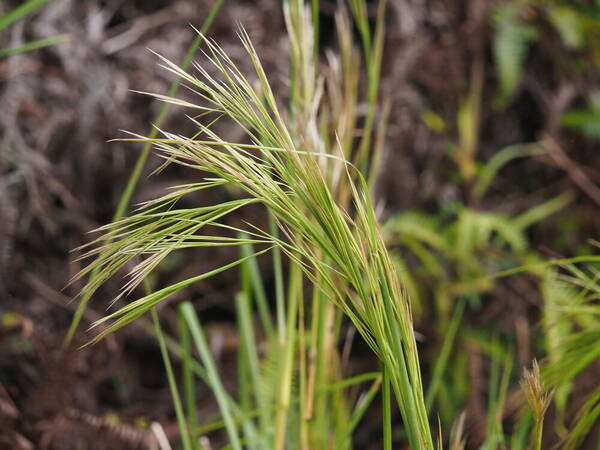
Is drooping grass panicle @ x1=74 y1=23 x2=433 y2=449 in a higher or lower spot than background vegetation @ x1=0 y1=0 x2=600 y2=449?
higher

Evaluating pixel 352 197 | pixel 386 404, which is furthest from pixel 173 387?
pixel 352 197

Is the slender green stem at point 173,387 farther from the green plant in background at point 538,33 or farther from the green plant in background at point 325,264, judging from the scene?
the green plant in background at point 538,33

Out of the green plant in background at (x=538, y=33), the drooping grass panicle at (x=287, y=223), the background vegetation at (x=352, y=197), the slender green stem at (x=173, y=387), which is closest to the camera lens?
the drooping grass panicle at (x=287, y=223)

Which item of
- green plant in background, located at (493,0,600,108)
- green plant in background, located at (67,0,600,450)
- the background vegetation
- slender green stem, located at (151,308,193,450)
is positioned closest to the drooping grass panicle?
green plant in background, located at (67,0,600,450)

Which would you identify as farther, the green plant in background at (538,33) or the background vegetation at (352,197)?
the green plant in background at (538,33)


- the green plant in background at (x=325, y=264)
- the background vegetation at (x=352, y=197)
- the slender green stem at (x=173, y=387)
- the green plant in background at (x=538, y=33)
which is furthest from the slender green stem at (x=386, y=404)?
the green plant in background at (x=538, y=33)

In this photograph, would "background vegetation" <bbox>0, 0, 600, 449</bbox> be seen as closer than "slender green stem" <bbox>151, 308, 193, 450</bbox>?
No

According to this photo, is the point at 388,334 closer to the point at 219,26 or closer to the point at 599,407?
the point at 599,407

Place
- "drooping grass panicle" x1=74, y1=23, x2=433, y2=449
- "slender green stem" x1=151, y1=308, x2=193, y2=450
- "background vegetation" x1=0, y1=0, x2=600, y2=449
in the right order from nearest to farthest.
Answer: "drooping grass panicle" x1=74, y1=23, x2=433, y2=449 → "slender green stem" x1=151, y1=308, x2=193, y2=450 → "background vegetation" x1=0, y1=0, x2=600, y2=449

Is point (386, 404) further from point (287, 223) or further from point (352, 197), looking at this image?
point (352, 197)

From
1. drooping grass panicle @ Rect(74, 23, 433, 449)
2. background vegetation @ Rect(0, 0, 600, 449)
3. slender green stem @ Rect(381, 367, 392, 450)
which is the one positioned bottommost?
background vegetation @ Rect(0, 0, 600, 449)

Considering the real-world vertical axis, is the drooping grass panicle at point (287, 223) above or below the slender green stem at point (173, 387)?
above

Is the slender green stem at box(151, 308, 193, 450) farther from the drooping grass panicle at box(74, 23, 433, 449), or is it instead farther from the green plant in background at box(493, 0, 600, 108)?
the green plant in background at box(493, 0, 600, 108)
